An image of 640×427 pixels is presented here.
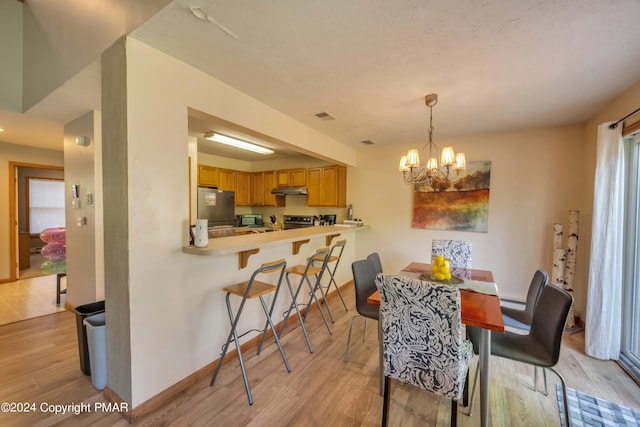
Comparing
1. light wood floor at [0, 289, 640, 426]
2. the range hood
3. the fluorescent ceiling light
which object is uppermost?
the fluorescent ceiling light

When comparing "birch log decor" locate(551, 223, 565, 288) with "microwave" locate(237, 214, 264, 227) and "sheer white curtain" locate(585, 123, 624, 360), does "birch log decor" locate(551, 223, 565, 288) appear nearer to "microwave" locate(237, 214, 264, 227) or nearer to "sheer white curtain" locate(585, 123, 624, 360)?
"sheer white curtain" locate(585, 123, 624, 360)

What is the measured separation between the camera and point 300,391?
1993 mm

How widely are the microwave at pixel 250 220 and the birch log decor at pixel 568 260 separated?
5.06m

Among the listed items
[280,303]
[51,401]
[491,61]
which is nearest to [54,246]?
[51,401]

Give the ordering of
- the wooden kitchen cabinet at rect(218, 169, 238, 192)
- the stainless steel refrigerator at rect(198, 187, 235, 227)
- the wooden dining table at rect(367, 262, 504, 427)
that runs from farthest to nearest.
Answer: the wooden kitchen cabinet at rect(218, 169, 238, 192), the stainless steel refrigerator at rect(198, 187, 235, 227), the wooden dining table at rect(367, 262, 504, 427)

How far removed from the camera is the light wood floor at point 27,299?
322cm

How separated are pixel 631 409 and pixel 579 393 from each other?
0.27 metres

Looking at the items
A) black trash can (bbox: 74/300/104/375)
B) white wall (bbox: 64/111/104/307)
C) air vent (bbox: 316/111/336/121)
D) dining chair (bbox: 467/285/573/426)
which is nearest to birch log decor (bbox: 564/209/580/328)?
dining chair (bbox: 467/285/573/426)

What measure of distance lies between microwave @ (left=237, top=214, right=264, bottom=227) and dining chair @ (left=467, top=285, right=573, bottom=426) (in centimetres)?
470

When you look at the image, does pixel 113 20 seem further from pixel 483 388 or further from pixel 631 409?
Answer: pixel 631 409

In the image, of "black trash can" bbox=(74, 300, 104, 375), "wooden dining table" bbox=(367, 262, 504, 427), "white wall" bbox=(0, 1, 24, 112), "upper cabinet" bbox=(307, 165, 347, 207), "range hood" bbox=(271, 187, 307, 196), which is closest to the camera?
"wooden dining table" bbox=(367, 262, 504, 427)

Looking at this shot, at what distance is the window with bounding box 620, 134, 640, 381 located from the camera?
2.34 m

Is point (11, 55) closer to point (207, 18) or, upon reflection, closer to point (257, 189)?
point (207, 18)

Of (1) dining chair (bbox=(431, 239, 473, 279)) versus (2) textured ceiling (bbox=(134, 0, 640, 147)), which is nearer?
(2) textured ceiling (bbox=(134, 0, 640, 147))
